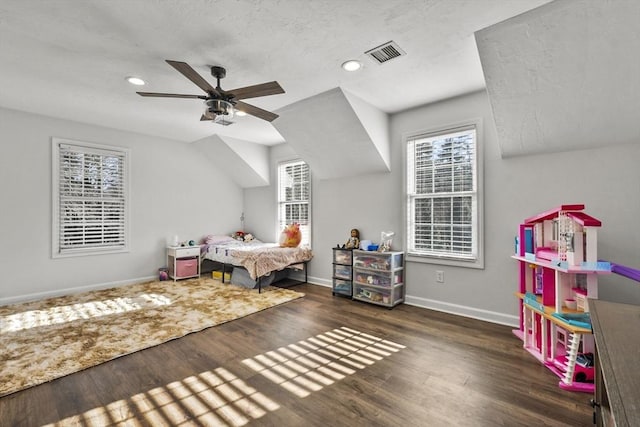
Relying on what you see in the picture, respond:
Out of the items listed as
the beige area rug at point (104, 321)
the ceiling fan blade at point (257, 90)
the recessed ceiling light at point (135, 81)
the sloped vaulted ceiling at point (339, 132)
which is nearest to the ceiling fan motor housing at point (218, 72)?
the ceiling fan blade at point (257, 90)

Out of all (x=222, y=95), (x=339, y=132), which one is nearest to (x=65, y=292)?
(x=222, y=95)

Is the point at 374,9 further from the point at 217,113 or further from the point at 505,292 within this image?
the point at 505,292

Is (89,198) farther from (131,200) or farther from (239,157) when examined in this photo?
(239,157)

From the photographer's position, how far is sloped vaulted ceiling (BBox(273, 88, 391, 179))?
3480 millimetres

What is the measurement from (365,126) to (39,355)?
389cm

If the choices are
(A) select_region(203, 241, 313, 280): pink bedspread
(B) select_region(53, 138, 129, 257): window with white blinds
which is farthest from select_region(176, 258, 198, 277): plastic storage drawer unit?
(B) select_region(53, 138, 129, 257): window with white blinds

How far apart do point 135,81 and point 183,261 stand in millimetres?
3086

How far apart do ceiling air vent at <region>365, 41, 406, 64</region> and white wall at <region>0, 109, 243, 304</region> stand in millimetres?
4355

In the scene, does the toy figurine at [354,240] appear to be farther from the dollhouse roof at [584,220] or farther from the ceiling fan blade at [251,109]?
the dollhouse roof at [584,220]

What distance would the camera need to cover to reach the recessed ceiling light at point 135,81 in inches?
118

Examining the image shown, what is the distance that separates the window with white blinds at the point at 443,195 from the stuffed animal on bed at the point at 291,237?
196 centimetres

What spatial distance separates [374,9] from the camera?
198cm

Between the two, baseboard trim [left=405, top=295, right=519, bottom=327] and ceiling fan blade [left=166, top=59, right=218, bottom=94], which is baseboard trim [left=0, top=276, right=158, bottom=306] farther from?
baseboard trim [left=405, top=295, right=519, bottom=327]

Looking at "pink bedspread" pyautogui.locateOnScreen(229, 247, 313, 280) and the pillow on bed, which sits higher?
the pillow on bed
